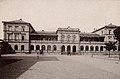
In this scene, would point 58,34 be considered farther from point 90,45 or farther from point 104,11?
point 104,11

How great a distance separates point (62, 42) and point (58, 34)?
347 cm

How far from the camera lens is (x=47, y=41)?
52.7m

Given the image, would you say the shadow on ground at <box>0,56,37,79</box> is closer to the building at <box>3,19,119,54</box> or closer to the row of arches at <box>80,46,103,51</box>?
the building at <box>3,19,119,54</box>

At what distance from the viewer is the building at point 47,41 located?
165 feet

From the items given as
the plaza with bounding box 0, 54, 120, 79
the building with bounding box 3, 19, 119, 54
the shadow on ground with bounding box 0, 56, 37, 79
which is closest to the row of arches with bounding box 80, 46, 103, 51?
the building with bounding box 3, 19, 119, 54

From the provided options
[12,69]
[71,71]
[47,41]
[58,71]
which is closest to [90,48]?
[47,41]

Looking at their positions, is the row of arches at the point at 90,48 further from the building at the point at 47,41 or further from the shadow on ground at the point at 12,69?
the shadow on ground at the point at 12,69

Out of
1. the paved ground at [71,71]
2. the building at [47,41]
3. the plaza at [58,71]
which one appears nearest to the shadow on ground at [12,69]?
the plaza at [58,71]

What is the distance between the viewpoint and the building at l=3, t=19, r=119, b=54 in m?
50.4

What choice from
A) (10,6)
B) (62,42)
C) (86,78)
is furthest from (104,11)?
(62,42)

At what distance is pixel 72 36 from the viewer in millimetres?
54938

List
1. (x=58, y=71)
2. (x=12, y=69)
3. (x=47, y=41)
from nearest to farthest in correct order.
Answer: (x=58, y=71) < (x=12, y=69) < (x=47, y=41)

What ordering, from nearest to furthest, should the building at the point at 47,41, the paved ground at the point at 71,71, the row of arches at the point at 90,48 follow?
1. the paved ground at the point at 71,71
2. the building at the point at 47,41
3. the row of arches at the point at 90,48

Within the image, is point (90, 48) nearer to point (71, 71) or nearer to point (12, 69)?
point (71, 71)
